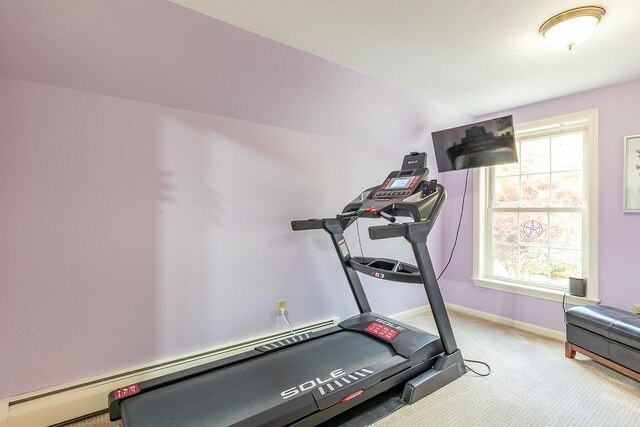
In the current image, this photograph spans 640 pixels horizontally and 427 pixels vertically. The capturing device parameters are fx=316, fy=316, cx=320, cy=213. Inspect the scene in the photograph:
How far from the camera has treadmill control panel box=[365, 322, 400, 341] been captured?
7.07 feet

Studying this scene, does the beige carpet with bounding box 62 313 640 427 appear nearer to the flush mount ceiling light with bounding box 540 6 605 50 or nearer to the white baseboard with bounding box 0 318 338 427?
the white baseboard with bounding box 0 318 338 427

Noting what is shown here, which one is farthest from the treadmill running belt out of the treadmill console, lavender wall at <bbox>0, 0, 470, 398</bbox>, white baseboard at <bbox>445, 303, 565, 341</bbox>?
white baseboard at <bbox>445, 303, 565, 341</bbox>

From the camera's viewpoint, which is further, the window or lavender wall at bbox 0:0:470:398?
the window

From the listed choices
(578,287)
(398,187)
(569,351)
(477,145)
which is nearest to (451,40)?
(398,187)

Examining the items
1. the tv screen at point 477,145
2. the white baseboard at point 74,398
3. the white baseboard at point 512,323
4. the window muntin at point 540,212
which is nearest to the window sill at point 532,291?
the window muntin at point 540,212

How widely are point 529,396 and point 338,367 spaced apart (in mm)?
1219

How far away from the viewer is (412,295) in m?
3.46

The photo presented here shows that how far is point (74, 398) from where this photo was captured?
170 centimetres

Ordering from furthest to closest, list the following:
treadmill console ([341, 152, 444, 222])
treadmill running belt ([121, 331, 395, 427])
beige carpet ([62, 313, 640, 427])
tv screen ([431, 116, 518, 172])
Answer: tv screen ([431, 116, 518, 172]), treadmill console ([341, 152, 444, 222]), beige carpet ([62, 313, 640, 427]), treadmill running belt ([121, 331, 395, 427])

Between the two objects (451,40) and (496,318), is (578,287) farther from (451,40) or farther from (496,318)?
(451,40)

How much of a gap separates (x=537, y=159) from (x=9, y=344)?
13.8 feet

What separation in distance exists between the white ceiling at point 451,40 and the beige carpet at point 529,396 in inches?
86.1

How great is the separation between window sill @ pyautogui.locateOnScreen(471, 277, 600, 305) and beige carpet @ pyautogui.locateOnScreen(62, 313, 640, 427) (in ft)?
1.49

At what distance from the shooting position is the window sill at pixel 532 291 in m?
2.72
